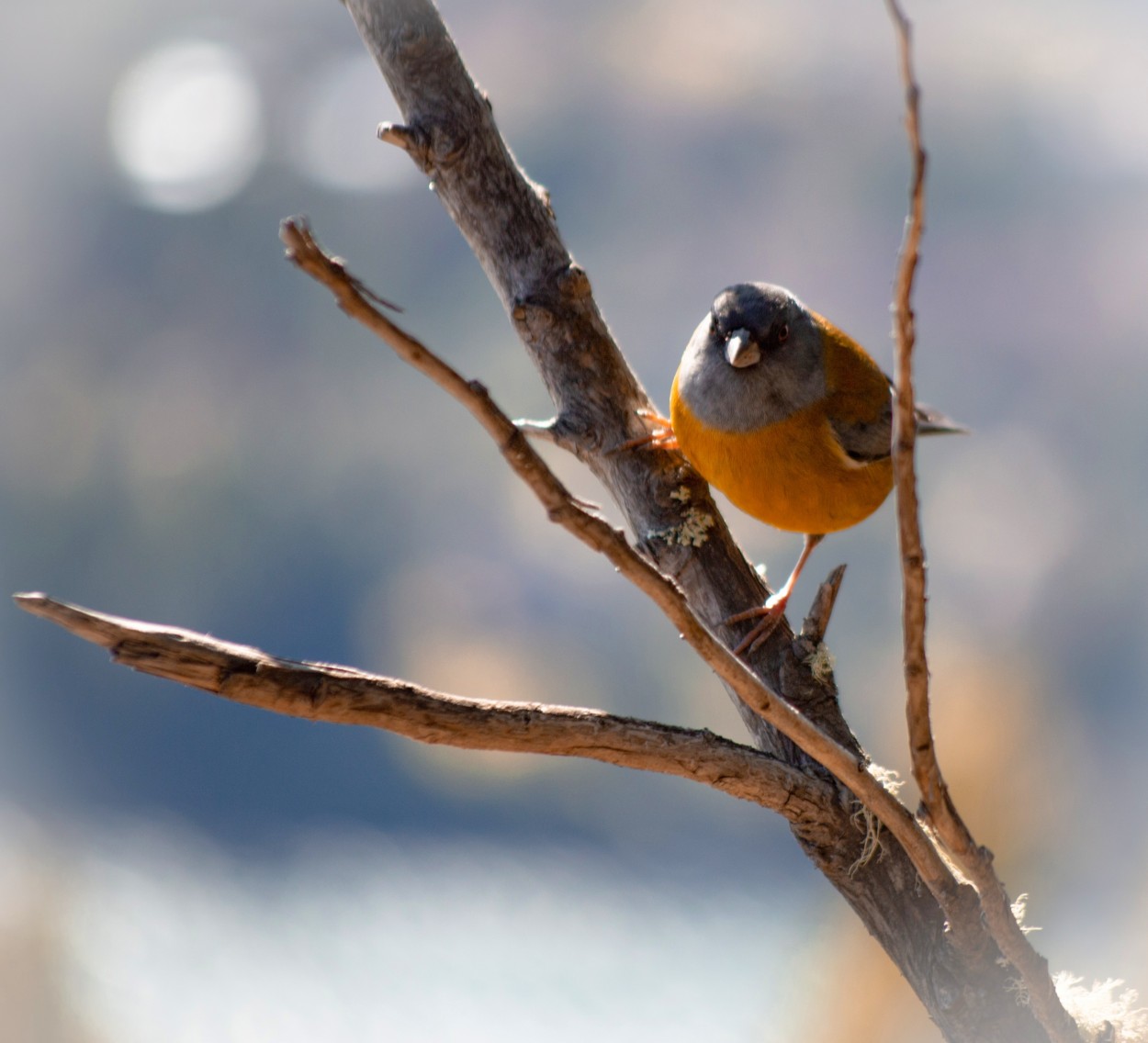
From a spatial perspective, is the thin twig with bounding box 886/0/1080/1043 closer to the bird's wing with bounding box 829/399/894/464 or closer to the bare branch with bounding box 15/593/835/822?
the bare branch with bounding box 15/593/835/822

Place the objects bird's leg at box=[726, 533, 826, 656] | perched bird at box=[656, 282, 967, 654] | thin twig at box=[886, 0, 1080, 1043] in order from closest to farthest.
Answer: thin twig at box=[886, 0, 1080, 1043] < bird's leg at box=[726, 533, 826, 656] < perched bird at box=[656, 282, 967, 654]

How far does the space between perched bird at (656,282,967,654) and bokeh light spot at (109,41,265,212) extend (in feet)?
7.51

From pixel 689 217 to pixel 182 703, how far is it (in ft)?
6.24

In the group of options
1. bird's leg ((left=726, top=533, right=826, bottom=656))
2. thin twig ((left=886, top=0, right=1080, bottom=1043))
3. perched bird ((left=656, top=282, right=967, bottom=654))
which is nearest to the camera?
thin twig ((left=886, top=0, right=1080, bottom=1043))

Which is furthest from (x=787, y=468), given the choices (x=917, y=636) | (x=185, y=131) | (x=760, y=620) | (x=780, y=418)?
(x=185, y=131)

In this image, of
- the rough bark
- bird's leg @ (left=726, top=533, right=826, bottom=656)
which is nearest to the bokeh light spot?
the rough bark

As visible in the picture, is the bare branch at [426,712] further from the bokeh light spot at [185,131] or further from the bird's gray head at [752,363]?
the bokeh light spot at [185,131]

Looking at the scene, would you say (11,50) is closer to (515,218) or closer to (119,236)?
(119,236)

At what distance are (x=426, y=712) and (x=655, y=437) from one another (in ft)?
1.74

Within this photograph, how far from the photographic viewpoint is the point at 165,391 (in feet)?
9.67

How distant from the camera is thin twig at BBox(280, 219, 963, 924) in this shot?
1.86 feet

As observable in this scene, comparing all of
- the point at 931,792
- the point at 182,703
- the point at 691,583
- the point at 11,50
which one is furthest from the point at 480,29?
the point at 931,792

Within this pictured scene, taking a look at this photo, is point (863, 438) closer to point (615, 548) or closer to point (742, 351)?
point (742, 351)

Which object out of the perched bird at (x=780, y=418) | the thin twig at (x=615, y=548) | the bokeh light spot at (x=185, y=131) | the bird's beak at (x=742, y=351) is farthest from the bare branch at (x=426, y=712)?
the bokeh light spot at (x=185, y=131)
